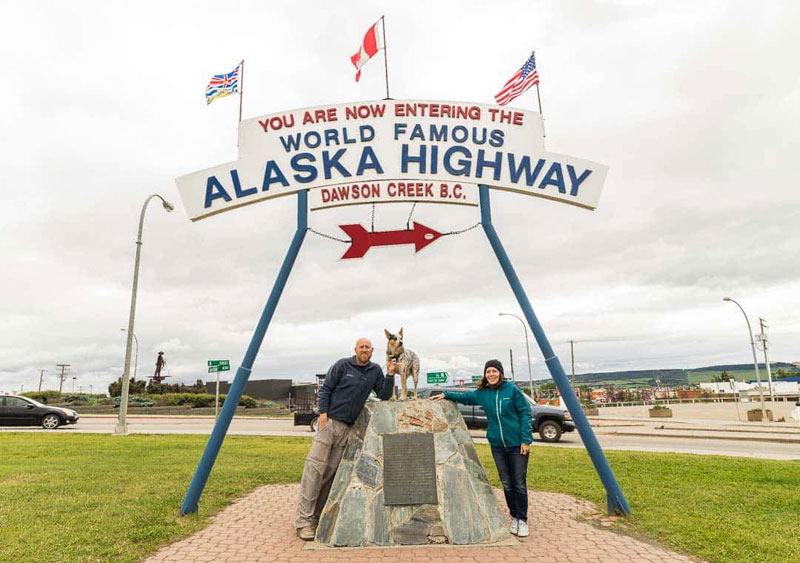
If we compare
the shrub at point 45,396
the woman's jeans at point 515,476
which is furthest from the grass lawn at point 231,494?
the shrub at point 45,396

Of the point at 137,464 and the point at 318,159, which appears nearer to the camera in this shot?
the point at 318,159

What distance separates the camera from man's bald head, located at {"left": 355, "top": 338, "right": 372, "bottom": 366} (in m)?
5.56

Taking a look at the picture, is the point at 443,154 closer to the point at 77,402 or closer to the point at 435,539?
the point at 435,539

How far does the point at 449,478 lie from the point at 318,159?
4.45 metres

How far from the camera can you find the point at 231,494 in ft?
23.8

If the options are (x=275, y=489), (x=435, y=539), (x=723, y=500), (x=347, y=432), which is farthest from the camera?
(x=275, y=489)

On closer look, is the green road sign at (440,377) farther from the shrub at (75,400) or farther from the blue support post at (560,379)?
the shrub at (75,400)

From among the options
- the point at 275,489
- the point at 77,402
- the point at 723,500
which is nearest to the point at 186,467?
the point at 275,489

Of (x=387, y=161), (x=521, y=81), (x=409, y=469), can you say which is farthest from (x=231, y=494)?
(x=521, y=81)

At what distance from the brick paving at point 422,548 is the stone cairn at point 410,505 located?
15 centimetres

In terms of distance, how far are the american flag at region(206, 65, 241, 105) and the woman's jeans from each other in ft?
24.1

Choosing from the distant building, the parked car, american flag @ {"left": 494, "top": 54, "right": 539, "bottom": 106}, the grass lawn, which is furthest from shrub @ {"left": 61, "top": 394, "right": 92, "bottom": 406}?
american flag @ {"left": 494, "top": 54, "right": 539, "bottom": 106}

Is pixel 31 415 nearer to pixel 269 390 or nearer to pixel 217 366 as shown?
pixel 217 366

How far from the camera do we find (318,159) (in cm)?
681
